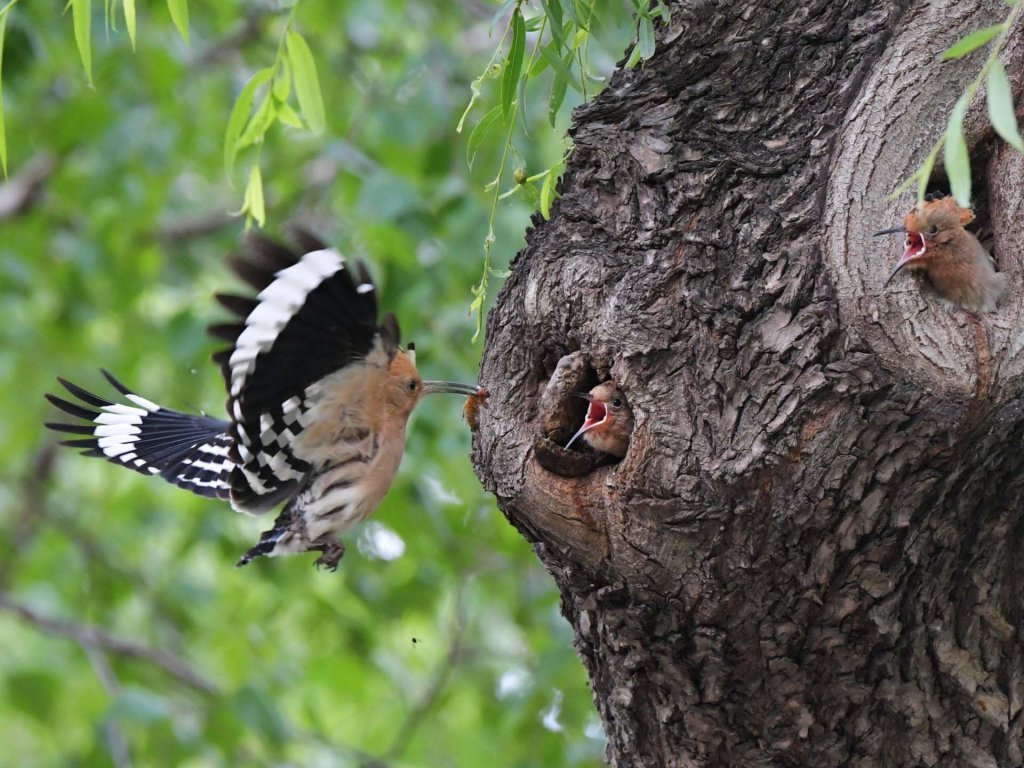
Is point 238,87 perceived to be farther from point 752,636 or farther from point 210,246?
point 752,636

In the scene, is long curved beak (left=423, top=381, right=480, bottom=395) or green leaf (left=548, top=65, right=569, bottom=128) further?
long curved beak (left=423, top=381, right=480, bottom=395)

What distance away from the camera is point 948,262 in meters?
1.66

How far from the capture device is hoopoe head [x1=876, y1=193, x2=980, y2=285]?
1646 millimetres

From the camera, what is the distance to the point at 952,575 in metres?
1.73

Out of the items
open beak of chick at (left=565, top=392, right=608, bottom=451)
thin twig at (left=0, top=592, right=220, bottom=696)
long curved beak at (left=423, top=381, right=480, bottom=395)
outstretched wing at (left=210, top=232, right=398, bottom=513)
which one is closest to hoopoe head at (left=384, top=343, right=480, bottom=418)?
long curved beak at (left=423, top=381, right=480, bottom=395)

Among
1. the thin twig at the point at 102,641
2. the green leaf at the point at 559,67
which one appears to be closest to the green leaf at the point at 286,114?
the green leaf at the point at 559,67

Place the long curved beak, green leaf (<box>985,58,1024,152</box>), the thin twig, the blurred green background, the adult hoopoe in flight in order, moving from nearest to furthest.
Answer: green leaf (<box>985,58,1024,152</box>) < the adult hoopoe in flight < the long curved beak < the blurred green background < the thin twig

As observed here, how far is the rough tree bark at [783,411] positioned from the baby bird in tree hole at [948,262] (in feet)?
0.08

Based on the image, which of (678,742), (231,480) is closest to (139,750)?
(231,480)

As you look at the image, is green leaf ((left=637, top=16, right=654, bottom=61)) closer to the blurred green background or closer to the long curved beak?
the long curved beak

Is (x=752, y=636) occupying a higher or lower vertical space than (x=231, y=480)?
lower

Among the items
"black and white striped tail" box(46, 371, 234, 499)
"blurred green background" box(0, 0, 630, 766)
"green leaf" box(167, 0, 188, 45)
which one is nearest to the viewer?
"green leaf" box(167, 0, 188, 45)

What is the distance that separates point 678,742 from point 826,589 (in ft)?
1.20

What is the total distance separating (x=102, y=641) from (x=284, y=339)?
8.33 feet
